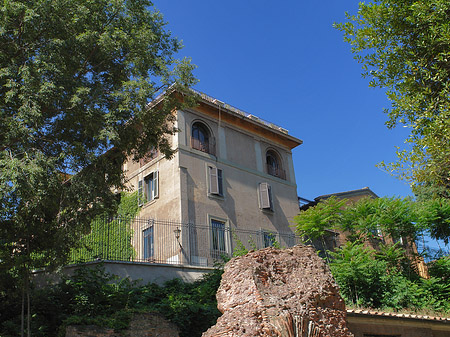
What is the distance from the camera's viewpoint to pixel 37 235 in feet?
38.8

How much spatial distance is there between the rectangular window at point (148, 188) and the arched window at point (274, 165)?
284 inches

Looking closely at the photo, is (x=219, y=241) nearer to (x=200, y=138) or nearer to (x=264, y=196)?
(x=264, y=196)

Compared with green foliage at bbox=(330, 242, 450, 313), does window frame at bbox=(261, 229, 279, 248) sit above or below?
above

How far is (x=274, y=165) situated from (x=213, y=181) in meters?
6.12

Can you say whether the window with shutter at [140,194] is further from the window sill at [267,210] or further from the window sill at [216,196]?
the window sill at [267,210]

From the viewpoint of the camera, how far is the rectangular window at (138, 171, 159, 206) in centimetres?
2291

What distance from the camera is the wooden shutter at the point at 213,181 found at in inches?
890

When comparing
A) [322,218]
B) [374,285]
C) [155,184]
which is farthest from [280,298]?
[155,184]

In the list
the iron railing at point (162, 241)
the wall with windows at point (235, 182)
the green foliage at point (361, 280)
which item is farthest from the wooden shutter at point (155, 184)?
the green foliage at point (361, 280)

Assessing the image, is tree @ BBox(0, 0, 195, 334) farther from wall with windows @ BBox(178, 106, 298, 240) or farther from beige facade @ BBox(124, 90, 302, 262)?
wall with windows @ BBox(178, 106, 298, 240)

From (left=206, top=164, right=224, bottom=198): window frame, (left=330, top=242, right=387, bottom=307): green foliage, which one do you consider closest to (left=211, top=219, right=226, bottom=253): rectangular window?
(left=206, top=164, right=224, bottom=198): window frame

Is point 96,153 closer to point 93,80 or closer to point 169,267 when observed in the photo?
point 93,80

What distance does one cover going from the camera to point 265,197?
24.9 metres

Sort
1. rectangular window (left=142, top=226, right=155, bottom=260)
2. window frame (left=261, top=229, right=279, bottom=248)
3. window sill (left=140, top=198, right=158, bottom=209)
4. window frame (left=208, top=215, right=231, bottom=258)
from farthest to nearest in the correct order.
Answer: window sill (left=140, top=198, right=158, bottom=209), window frame (left=261, top=229, right=279, bottom=248), window frame (left=208, top=215, right=231, bottom=258), rectangular window (left=142, top=226, right=155, bottom=260)
